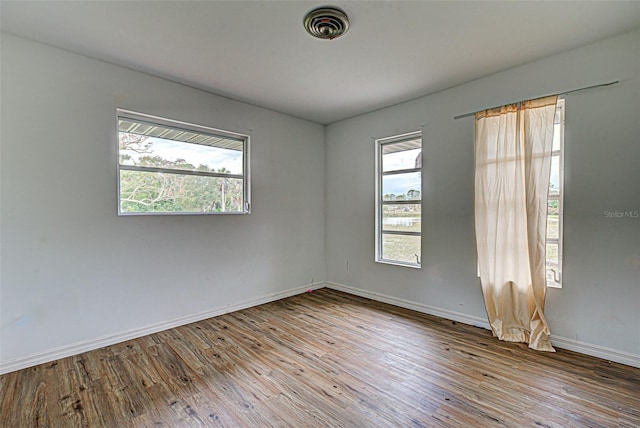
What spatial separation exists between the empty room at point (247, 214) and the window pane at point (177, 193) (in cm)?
2

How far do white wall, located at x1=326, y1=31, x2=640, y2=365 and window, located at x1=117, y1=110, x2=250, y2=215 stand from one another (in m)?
2.16

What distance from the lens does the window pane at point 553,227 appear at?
2.66 m

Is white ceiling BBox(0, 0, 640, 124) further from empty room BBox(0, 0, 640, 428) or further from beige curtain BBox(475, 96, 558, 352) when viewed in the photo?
beige curtain BBox(475, 96, 558, 352)

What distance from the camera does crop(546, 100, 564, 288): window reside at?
2.63 m

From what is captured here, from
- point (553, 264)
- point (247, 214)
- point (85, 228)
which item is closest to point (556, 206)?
point (553, 264)

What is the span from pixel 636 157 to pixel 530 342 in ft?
5.63

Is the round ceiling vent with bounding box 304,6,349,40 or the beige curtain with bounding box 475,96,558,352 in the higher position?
the round ceiling vent with bounding box 304,6,349,40

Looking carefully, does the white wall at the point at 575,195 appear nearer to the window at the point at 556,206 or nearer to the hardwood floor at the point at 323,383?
the window at the point at 556,206

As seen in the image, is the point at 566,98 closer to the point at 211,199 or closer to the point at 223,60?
the point at 223,60

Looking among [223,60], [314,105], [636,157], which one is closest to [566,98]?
[636,157]

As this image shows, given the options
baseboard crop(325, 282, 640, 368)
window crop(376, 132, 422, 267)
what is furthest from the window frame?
window crop(376, 132, 422, 267)

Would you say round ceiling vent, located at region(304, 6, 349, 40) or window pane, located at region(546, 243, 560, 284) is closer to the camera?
round ceiling vent, located at region(304, 6, 349, 40)

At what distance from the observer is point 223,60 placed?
8.76 feet

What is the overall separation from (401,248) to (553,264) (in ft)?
5.20
